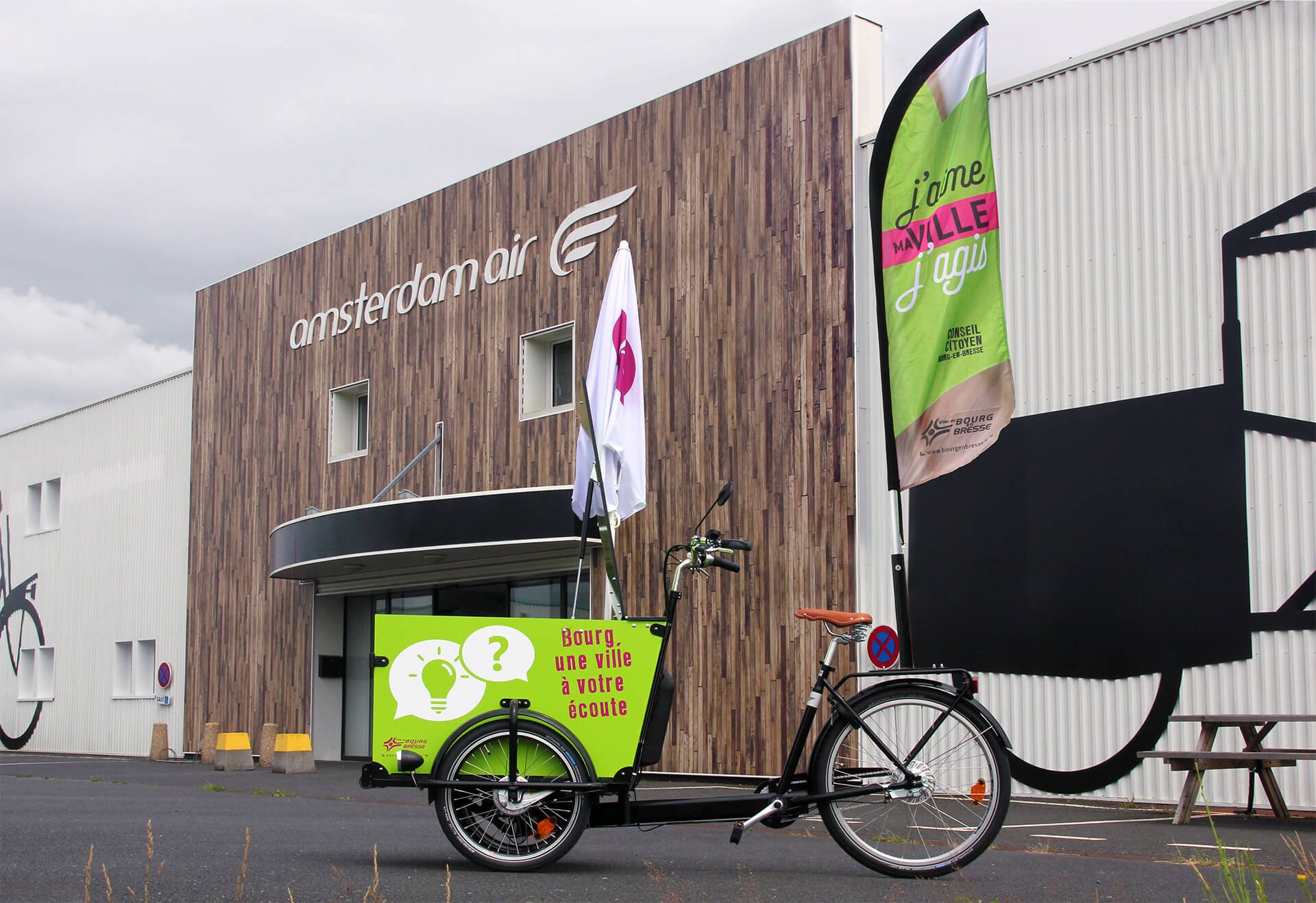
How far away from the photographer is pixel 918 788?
5844 millimetres

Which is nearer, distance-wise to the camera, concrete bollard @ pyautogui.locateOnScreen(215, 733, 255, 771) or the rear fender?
the rear fender

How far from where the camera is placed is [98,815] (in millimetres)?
9516

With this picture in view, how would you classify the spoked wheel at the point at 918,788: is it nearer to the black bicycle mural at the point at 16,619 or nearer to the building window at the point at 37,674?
the building window at the point at 37,674

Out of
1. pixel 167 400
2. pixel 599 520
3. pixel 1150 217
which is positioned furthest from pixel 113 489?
pixel 1150 217

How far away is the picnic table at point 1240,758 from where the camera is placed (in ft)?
30.0

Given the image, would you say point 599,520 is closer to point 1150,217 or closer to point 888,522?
point 888,522

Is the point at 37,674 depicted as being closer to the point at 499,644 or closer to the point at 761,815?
the point at 499,644

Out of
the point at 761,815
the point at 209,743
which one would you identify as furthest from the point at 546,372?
the point at 761,815

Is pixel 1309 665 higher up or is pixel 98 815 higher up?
pixel 1309 665

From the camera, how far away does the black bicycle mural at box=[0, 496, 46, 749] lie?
2856 cm

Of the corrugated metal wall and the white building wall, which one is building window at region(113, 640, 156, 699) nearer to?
the white building wall

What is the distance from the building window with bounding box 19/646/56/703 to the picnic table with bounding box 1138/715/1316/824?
78.4 feet

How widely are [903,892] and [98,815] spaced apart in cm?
625

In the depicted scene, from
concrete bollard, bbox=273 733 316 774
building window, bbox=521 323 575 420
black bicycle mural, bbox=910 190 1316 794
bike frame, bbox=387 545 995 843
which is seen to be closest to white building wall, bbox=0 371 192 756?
concrete bollard, bbox=273 733 316 774
